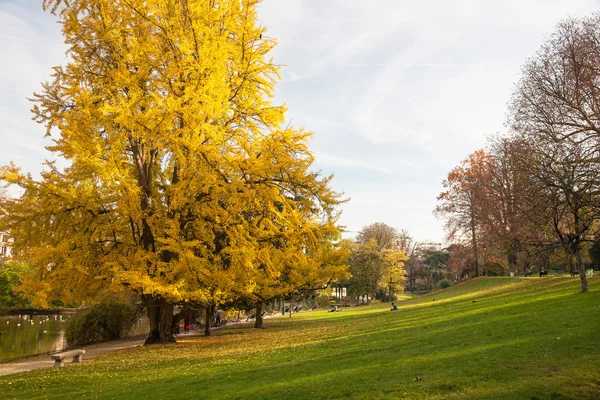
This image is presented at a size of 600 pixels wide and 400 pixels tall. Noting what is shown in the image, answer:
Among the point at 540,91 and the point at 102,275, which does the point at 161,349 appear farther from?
the point at 540,91

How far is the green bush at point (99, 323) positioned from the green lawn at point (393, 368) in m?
10.3

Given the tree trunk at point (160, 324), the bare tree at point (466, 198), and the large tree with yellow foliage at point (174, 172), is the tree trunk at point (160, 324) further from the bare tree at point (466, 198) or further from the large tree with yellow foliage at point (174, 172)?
the bare tree at point (466, 198)

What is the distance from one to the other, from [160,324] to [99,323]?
806 cm

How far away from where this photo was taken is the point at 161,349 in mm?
16203

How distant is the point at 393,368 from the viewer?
847 centimetres

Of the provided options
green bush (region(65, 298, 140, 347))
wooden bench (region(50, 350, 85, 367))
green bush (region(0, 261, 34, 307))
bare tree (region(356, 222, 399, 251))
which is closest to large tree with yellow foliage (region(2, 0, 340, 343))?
wooden bench (region(50, 350, 85, 367))

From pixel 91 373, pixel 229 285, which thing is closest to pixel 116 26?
pixel 229 285

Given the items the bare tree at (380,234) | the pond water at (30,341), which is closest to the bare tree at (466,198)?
the bare tree at (380,234)

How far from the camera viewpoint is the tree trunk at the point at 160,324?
59.6 ft

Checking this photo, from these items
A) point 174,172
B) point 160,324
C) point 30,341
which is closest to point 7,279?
point 30,341

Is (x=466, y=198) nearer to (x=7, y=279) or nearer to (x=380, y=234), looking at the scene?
(x=380, y=234)

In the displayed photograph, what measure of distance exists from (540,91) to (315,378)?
62.5 feet

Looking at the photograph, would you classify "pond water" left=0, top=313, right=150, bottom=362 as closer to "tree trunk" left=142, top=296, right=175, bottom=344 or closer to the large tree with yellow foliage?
"tree trunk" left=142, top=296, right=175, bottom=344

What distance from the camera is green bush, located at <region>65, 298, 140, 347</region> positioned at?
23453mm
